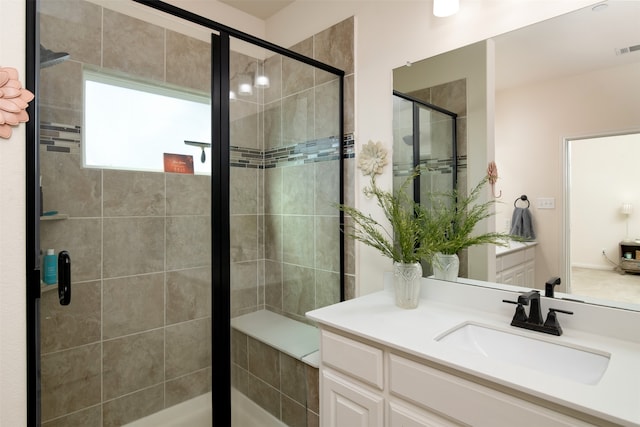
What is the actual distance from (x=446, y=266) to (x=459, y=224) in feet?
0.70

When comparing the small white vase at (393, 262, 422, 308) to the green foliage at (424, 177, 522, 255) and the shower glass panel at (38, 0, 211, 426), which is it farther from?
the shower glass panel at (38, 0, 211, 426)

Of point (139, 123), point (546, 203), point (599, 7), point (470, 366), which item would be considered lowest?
point (470, 366)

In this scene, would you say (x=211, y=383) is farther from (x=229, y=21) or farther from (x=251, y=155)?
(x=229, y=21)

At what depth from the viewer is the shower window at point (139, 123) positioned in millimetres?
1456

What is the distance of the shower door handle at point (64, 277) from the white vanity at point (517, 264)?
1.77m

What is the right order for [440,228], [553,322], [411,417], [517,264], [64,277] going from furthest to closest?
[440,228] < [517,264] < [64,277] < [553,322] < [411,417]

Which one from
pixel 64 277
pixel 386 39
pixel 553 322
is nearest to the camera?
pixel 553 322

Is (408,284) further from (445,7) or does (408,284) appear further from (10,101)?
(10,101)

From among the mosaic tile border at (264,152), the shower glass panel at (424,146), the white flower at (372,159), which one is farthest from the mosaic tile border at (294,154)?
the shower glass panel at (424,146)

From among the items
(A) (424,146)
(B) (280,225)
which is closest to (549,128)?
(A) (424,146)

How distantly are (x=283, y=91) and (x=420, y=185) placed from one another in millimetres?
925

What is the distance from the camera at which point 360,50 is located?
77.6 inches

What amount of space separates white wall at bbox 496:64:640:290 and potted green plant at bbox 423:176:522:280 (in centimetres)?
7

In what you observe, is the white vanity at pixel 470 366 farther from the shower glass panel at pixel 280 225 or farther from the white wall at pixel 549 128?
the shower glass panel at pixel 280 225
